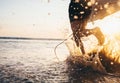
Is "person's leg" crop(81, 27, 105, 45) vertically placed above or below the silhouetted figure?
below

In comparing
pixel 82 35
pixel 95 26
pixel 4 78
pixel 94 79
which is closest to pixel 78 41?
pixel 82 35

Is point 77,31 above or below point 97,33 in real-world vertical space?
above

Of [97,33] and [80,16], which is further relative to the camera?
[80,16]

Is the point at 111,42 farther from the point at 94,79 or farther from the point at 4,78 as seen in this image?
the point at 4,78

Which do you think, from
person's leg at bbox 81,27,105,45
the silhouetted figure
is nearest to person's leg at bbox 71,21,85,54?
the silhouetted figure

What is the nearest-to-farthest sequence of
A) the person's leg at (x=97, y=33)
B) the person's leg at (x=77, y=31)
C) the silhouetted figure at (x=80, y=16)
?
1. the person's leg at (x=97, y=33)
2. the silhouetted figure at (x=80, y=16)
3. the person's leg at (x=77, y=31)

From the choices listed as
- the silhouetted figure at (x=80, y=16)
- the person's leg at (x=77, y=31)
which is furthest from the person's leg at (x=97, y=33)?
the person's leg at (x=77, y=31)

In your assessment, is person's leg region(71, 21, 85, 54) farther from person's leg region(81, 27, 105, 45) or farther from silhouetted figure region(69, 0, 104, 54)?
person's leg region(81, 27, 105, 45)

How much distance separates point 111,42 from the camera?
513 inches

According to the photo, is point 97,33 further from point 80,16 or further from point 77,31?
point 80,16

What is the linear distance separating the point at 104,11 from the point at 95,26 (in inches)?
31.9

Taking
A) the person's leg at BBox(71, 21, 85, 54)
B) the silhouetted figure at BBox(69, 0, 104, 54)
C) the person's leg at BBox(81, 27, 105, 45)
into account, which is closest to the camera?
the person's leg at BBox(81, 27, 105, 45)

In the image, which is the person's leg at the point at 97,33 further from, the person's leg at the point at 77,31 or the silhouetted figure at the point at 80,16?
the person's leg at the point at 77,31

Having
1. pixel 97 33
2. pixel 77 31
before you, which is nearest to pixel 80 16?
pixel 77 31
